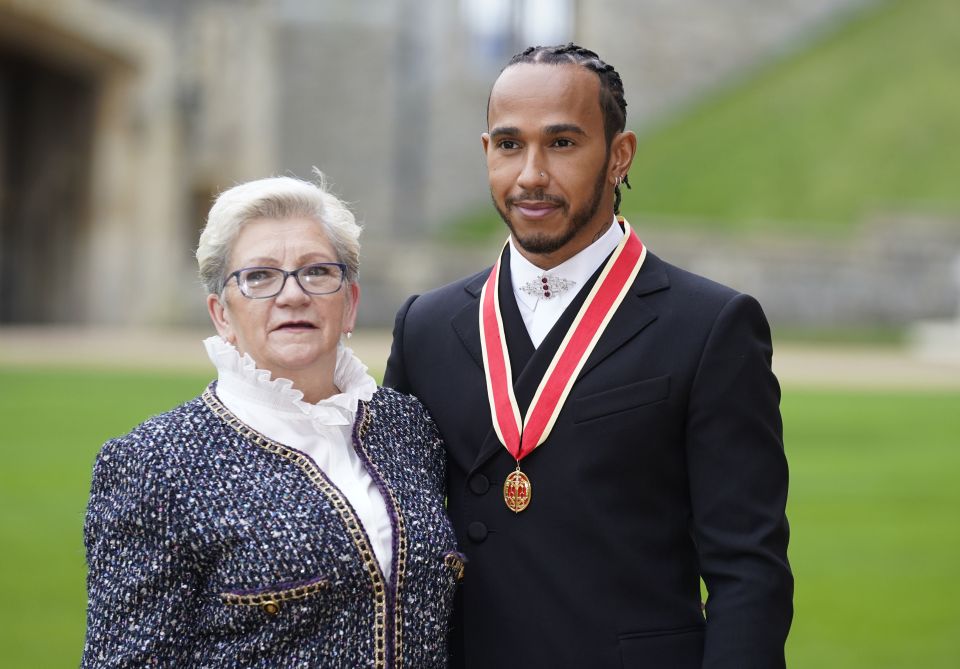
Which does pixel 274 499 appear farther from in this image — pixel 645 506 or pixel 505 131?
pixel 505 131

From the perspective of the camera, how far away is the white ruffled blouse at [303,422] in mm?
2488

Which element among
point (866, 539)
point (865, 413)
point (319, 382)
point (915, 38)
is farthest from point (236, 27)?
point (319, 382)

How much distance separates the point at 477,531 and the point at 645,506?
1.10ft

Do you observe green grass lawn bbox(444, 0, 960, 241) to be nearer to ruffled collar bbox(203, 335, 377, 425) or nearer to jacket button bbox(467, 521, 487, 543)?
jacket button bbox(467, 521, 487, 543)

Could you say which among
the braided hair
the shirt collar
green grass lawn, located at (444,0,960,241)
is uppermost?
green grass lawn, located at (444,0,960,241)

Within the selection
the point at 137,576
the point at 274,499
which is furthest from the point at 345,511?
the point at 137,576

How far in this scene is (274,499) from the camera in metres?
2.41

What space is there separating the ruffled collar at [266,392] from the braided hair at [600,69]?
714 millimetres

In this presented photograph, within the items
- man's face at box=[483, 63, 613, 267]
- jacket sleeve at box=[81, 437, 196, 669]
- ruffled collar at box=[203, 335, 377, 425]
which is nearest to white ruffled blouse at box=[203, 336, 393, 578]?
ruffled collar at box=[203, 335, 377, 425]

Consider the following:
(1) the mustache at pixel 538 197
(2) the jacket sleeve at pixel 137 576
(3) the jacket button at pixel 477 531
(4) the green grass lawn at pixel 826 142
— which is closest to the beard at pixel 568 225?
(1) the mustache at pixel 538 197

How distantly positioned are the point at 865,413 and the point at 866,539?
5.90 metres

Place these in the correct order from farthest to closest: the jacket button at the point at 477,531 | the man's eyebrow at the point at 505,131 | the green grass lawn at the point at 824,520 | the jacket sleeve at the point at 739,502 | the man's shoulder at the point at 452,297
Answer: the green grass lawn at the point at 824,520 < the man's shoulder at the point at 452,297 < the jacket button at the point at 477,531 < the man's eyebrow at the point at 505,131 < the jacket sleeve at the point at 739,502

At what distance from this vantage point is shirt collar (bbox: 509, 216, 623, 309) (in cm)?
264

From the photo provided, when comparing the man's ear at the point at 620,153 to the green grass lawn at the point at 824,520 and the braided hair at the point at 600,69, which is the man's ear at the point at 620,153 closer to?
the braided hair at the point at 600,69
